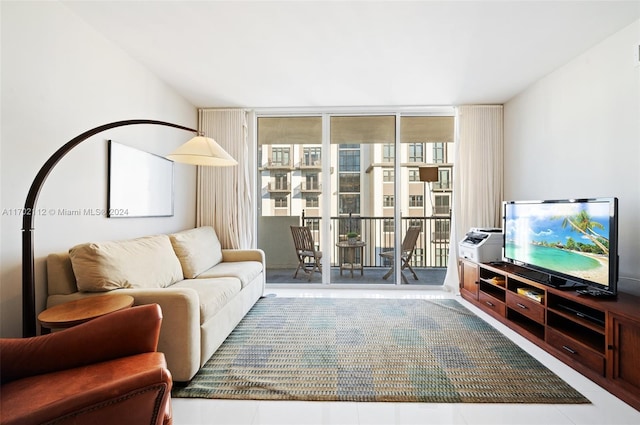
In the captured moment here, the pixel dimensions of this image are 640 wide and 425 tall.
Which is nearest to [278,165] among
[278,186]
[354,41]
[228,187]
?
[278,186]

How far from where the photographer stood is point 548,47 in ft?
8.60

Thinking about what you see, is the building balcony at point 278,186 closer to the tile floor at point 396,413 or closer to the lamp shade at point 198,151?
the lamp shade at point 198,151

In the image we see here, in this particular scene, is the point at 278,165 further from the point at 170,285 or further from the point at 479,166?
the point at 479,166

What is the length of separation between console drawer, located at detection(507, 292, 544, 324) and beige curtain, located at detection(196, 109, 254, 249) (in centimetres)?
313

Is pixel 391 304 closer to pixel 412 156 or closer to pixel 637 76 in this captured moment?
pixel 412 156

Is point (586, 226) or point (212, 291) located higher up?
point (586, 226)

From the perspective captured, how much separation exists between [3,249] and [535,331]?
3803 millimetres

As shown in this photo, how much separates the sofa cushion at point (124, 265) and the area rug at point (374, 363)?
78 centimetres

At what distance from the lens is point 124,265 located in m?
2.16

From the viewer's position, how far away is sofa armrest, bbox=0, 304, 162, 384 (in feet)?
4.22

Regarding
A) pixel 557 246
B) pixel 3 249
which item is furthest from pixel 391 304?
pixel 3 249

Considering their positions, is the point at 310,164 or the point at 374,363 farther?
the point at 310,164

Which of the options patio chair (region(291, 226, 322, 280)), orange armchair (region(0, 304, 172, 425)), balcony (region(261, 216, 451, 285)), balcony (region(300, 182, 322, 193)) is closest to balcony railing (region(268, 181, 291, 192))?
balcony (region(300, 182, 322, 193))

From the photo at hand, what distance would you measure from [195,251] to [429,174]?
3.24 m
